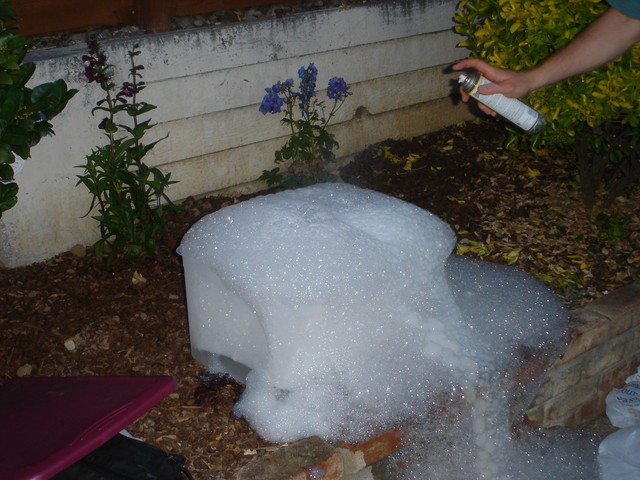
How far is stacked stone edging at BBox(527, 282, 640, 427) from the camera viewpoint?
3307 mm

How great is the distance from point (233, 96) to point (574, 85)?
1.89 m

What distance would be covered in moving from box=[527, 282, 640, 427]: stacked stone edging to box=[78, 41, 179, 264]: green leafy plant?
2005mm

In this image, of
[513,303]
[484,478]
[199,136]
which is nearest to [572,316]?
[513,303]

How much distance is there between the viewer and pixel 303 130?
430cm

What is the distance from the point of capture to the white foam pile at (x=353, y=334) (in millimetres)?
2584

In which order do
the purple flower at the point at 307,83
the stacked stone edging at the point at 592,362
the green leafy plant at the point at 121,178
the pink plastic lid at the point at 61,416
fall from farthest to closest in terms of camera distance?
the purple flower at the point at 307,83 → the green leafy plant at the point at 121,178 → the stacked stone edging at the point at 592,362 → the pink plastic lid at the point at 61,416

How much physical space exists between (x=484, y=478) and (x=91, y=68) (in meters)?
2.53

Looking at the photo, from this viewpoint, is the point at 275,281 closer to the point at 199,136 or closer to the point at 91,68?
the point at 91,68

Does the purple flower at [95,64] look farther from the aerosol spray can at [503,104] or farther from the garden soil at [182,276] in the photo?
the aerosol spray can at [503,104]

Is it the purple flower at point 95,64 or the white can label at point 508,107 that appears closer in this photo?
the white can label at point 508,107

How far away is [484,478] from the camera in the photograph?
9.74ft

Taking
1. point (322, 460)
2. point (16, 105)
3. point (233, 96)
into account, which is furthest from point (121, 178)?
point (322, 460)

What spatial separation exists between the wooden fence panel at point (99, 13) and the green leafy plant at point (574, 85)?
1632mm

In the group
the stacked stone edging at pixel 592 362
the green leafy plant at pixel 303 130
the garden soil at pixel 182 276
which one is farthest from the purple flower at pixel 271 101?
the stacked stone edging at pixel 592 362
